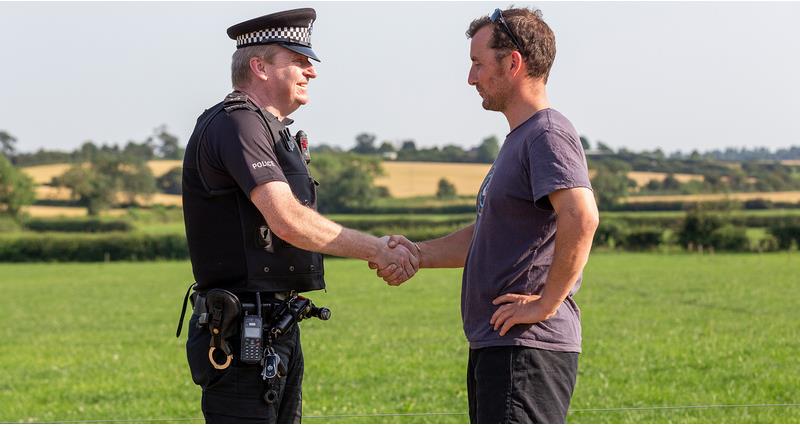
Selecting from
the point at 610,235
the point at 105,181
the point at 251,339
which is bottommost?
the point at 610,235

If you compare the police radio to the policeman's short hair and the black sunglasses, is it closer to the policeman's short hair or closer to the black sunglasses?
the policeman's short hair

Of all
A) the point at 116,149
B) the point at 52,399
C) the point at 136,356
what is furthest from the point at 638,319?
the point at 116,149

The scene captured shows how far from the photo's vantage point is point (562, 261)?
4387 millimetres

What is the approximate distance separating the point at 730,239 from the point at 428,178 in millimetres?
36203

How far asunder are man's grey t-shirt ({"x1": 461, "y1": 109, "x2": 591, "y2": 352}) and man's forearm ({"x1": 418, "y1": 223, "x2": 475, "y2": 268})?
1.02 metres

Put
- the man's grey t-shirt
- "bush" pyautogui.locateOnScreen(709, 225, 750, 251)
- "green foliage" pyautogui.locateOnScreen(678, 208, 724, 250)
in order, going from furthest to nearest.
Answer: "green foliage" pyautogui.locateOnScreen(678, 208, 724, 250) < "bush" pyautogui.locateOnScreen(709, 225, 750, 251) < the man's grey t-shirt

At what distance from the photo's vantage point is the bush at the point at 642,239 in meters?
76.3

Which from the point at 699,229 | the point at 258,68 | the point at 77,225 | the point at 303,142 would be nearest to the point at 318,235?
the point at 303,142

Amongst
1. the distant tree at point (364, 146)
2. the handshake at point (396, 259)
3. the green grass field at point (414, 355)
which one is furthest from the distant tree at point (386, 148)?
the handshake at point (396, 259)

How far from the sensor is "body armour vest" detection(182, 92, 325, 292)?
5059mm

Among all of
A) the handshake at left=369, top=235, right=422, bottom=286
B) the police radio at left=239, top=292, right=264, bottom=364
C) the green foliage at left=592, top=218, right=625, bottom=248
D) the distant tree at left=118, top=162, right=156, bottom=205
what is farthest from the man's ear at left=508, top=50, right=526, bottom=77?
the distant tree at left=118, top=162, right=156, bottom=205

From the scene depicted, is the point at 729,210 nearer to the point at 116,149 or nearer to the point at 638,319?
the point at 638,319

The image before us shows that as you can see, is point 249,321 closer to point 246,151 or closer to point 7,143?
point 246,151

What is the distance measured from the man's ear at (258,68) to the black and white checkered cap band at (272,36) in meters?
0.10
